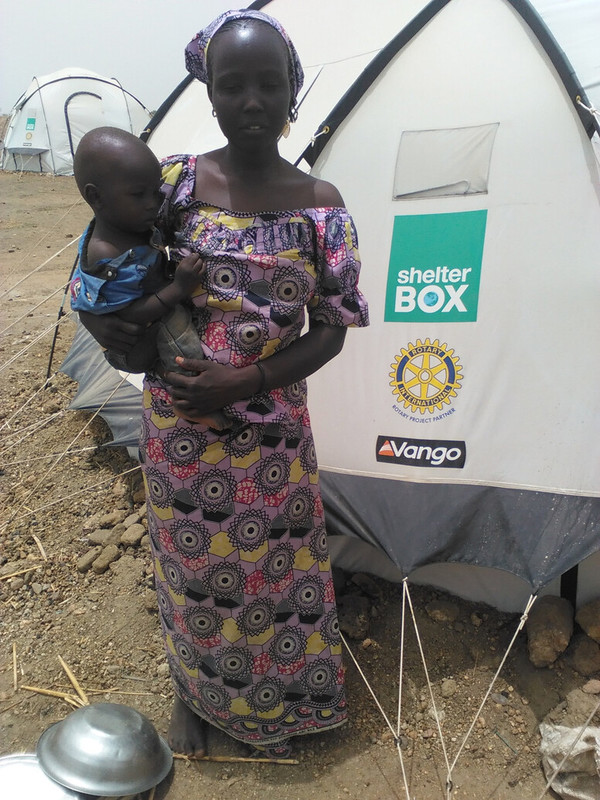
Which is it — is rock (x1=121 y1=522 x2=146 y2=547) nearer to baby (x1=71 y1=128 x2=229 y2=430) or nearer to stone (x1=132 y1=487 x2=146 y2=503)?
stone (x1=132 y1=487 x2=146 y2=503)

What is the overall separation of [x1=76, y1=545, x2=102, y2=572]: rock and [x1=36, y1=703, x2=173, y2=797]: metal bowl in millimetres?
828

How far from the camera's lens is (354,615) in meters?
2.14

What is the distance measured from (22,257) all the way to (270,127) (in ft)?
23.1

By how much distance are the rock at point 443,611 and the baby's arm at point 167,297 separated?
140 centimetres

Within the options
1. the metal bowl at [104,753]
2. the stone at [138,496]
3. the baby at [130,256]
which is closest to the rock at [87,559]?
the stone at [138,496]

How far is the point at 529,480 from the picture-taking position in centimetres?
186

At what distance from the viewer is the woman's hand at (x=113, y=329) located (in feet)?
4.19

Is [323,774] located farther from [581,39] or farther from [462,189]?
[581,39]

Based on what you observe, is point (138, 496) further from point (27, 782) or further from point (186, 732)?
point (27, 782)

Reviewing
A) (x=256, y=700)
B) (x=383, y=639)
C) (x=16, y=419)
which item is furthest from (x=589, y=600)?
(x=16, y=419)

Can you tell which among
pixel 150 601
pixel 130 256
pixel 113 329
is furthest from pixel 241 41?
pixel 150 601

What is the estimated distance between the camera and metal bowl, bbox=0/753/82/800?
160 centimetres

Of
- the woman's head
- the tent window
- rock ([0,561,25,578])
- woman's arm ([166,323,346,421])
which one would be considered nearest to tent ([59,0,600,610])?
the tent window

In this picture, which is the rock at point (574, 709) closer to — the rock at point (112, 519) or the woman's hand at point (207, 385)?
the woman's hand at point (207, 385)
